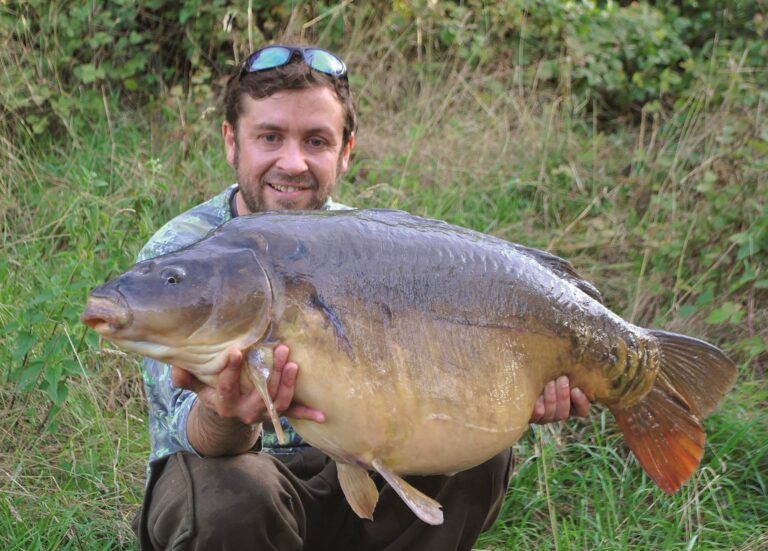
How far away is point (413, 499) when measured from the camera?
5.89 feet

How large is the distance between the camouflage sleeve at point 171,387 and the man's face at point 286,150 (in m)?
0.11

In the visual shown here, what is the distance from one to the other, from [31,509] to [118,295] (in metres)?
1.22

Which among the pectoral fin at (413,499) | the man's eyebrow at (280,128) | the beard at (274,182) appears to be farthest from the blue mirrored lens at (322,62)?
the pectoral fin at (413,499)

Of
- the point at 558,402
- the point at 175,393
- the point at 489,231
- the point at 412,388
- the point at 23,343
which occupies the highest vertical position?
the point at 412,388

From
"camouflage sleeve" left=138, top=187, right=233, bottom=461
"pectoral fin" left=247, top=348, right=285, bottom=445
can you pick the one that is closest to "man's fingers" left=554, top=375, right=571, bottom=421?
"pectoral fin" left=247, top=348, right=285, bottom=445

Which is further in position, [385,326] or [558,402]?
[558,402]

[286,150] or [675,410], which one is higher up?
[286,150]

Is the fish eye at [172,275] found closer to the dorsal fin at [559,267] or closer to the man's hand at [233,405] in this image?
the man's hand at [233,405]

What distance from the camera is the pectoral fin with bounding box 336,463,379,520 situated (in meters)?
1.85

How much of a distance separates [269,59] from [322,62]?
145mm

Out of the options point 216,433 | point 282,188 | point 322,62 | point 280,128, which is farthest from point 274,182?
point 216,433

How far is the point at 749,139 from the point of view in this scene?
13.0 ft

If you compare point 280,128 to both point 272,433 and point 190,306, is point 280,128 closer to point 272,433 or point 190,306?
point 272,433

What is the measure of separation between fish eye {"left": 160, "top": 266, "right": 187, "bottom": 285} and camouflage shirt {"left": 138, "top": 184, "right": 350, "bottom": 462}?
9.6 inches
